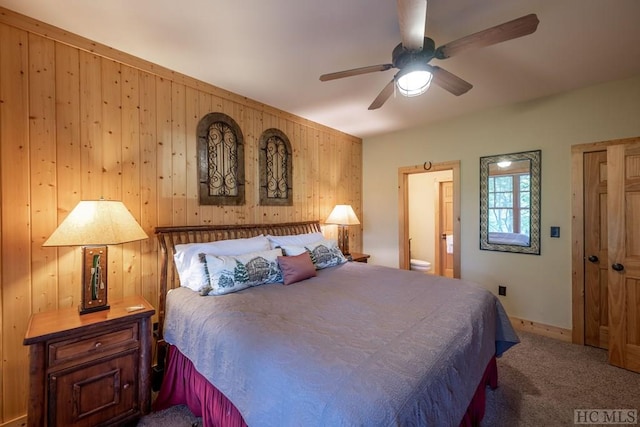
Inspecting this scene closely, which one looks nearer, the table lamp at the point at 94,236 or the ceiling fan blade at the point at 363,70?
the table lamp at the point at 94,236

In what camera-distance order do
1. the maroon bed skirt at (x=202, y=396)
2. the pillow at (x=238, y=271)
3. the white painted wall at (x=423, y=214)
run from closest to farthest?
the maroon bed skirt at (x=202, y=396) < the pillow at (x=238, y=271) < the white painted wall at (x=423, y=214)

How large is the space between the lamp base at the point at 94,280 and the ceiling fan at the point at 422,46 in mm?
2004

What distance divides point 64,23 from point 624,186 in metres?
4.62

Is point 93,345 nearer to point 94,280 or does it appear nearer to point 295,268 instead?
point 94,280

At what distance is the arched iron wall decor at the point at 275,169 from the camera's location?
3.30 metres

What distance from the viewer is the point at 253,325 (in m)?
1.54

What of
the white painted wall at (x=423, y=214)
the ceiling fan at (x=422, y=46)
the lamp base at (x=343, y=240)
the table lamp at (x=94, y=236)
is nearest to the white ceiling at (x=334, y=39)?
the ceiling fan at (x=422, y=46)

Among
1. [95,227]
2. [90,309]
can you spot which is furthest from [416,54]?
[90,309]

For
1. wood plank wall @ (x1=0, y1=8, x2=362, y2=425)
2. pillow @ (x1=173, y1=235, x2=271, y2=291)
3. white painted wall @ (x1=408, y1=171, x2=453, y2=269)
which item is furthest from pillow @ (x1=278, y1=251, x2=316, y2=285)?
white painted wall @ (x1=408, y1=171, x2=453, y2=269)

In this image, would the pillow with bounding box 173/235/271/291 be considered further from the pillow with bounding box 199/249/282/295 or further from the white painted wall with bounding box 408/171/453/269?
the white painted wall with bounding box 408/171/453/269

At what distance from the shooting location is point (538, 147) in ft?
10.5

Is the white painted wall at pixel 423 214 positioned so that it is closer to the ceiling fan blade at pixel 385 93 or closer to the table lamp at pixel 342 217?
the table lamp at pixel 342 217

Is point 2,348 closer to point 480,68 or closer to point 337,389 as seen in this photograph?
point 337,389

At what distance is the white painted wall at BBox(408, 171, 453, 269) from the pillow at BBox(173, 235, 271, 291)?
4.18 metres
